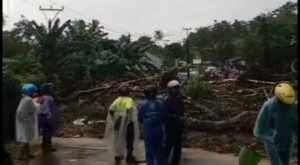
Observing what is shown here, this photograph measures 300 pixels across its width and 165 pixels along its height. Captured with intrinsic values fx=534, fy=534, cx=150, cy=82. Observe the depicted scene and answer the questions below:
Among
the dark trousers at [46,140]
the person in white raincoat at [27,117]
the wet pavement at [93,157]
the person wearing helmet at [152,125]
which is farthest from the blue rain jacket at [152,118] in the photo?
the dark trousers at [46,140]

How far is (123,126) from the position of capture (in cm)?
919

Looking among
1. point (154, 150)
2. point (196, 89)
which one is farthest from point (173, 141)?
point (196, 89)

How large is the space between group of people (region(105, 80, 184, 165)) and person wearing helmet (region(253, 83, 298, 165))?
248 cm

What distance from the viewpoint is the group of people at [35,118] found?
30.6 ft

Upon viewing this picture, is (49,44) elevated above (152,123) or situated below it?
above

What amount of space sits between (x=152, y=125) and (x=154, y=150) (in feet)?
1.37

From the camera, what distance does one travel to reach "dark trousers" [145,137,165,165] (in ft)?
26.7

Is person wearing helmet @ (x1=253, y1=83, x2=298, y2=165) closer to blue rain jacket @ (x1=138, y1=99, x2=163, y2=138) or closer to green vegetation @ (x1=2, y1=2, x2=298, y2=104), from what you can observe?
blue rain jacket @ (x1=138, y1=99, x2=163, y2=138)

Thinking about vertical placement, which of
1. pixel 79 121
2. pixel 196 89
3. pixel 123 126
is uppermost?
pixel 196 89

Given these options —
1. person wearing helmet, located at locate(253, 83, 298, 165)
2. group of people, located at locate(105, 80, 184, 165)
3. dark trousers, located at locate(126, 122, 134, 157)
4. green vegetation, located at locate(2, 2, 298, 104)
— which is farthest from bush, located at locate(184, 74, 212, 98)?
person wearing helmet, located at locate(253, 83, 298, 165)

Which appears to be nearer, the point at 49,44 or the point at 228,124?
the point at 228,124

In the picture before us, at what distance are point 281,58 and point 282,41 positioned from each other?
2790 mm

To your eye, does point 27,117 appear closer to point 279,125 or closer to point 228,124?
point 279,125

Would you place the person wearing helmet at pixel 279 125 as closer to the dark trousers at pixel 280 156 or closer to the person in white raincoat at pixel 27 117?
the dark trousers at pixel 280 156
